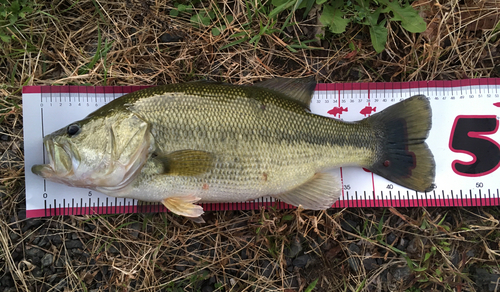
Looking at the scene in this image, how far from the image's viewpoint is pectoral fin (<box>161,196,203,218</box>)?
7.38 ft

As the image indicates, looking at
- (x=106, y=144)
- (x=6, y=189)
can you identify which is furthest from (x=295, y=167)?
(x=6, y=189)

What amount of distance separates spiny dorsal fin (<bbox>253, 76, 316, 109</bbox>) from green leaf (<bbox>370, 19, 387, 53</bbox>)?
2.31 feet

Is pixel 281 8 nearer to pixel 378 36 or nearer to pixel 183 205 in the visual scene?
pixel 378 36

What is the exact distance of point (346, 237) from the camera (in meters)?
2.71

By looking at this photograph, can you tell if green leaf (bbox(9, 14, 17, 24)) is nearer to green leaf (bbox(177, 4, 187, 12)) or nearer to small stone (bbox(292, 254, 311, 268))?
green leaf (bbox(177, 4, 187, 12))

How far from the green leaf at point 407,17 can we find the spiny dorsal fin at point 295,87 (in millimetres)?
971

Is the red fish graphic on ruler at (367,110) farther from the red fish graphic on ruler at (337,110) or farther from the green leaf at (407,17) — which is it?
the green leaf at (407,17)

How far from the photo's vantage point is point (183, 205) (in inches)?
89.4

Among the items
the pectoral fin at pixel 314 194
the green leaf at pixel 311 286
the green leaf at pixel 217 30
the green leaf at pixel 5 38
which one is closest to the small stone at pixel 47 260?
the green leaf at pixel 5 38

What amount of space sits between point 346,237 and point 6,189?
3053mm

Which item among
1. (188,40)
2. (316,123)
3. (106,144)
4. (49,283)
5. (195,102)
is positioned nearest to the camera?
(106,144)

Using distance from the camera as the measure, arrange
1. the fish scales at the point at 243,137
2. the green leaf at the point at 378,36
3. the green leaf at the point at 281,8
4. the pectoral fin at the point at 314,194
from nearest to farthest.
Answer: the fish scales at the point at 243,137 → the pectoral fin at the point at 314,194 → the green leaf at the point at 281,8 → the green leaf at the point at 378,36

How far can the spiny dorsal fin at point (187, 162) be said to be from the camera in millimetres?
2137

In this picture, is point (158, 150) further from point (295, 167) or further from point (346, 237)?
point (346, 237)
